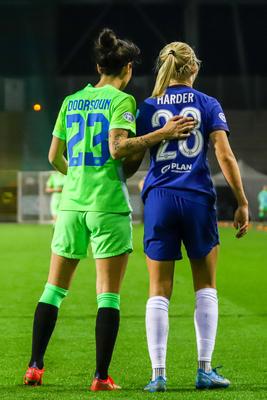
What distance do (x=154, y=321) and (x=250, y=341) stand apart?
303 cm

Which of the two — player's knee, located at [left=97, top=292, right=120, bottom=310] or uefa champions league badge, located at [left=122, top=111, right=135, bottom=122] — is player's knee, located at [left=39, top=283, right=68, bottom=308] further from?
uefa champions league badge, located at [left=122, top=111, right=135, bottom=122]

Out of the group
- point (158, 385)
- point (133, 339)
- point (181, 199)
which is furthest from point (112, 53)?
point (133, 339)

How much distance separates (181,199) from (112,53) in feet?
2.99

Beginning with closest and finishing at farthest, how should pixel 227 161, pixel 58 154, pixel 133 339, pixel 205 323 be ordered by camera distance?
pixel 227 161
pixel 205 323
pixel 58 154
pixel 133 339

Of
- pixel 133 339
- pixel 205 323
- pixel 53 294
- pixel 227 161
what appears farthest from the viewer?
pixel 133 339

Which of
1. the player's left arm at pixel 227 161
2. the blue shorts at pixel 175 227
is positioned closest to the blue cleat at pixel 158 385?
the blue shorts at pixel 175 227

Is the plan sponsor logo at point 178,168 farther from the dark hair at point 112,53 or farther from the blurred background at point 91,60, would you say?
the blurred background at point 91,60

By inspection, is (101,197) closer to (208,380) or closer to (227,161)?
(227,161)

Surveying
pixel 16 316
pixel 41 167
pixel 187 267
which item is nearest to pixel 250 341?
pixel 16 316

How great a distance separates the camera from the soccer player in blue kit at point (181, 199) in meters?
5.77

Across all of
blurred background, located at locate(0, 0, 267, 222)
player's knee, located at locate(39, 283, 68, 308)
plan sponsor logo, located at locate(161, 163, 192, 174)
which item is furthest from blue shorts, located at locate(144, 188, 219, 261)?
blurred background, located at locate(0, 0, 267, 222)

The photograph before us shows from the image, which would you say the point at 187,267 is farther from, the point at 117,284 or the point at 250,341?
the point at 117,284

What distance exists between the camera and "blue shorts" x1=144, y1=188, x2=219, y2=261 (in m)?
5.78

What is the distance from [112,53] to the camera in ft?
19.4
